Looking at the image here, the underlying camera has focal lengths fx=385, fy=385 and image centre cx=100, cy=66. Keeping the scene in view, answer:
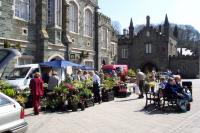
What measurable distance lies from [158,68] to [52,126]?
56880mm

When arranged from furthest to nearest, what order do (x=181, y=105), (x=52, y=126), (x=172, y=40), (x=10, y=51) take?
(x=172, y=40), (x=181, y=105), (x=52, y=126), (x=10, y=51)

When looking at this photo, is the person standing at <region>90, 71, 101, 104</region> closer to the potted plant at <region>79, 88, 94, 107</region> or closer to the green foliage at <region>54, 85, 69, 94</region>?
the potted plant at <region>79, 88, 94, 107</region>

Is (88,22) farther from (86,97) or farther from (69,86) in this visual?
(69,86)

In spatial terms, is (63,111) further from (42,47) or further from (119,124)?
(42,47)

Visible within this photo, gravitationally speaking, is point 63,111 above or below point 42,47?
below

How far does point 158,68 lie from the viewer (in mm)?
67812

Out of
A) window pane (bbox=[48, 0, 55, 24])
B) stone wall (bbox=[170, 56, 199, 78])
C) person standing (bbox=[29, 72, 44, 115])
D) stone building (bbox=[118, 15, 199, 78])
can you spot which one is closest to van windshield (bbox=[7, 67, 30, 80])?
person standing (bbox=[29, 72, 44, 115])

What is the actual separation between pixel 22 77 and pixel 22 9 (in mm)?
7312

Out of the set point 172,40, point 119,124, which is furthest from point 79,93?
point 172,40

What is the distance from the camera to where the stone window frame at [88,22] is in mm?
34681

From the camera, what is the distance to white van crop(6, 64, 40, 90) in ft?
61.1

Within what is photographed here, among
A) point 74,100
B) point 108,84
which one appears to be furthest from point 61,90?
point 108,84

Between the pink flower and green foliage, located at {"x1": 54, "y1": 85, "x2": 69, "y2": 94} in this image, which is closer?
green foliage, located at {"x1": 54, "y1": 85, "x2": 69, "y2": 94}

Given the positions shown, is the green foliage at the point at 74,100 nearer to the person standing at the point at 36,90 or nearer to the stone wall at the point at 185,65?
the person standing at the point at 36,90
